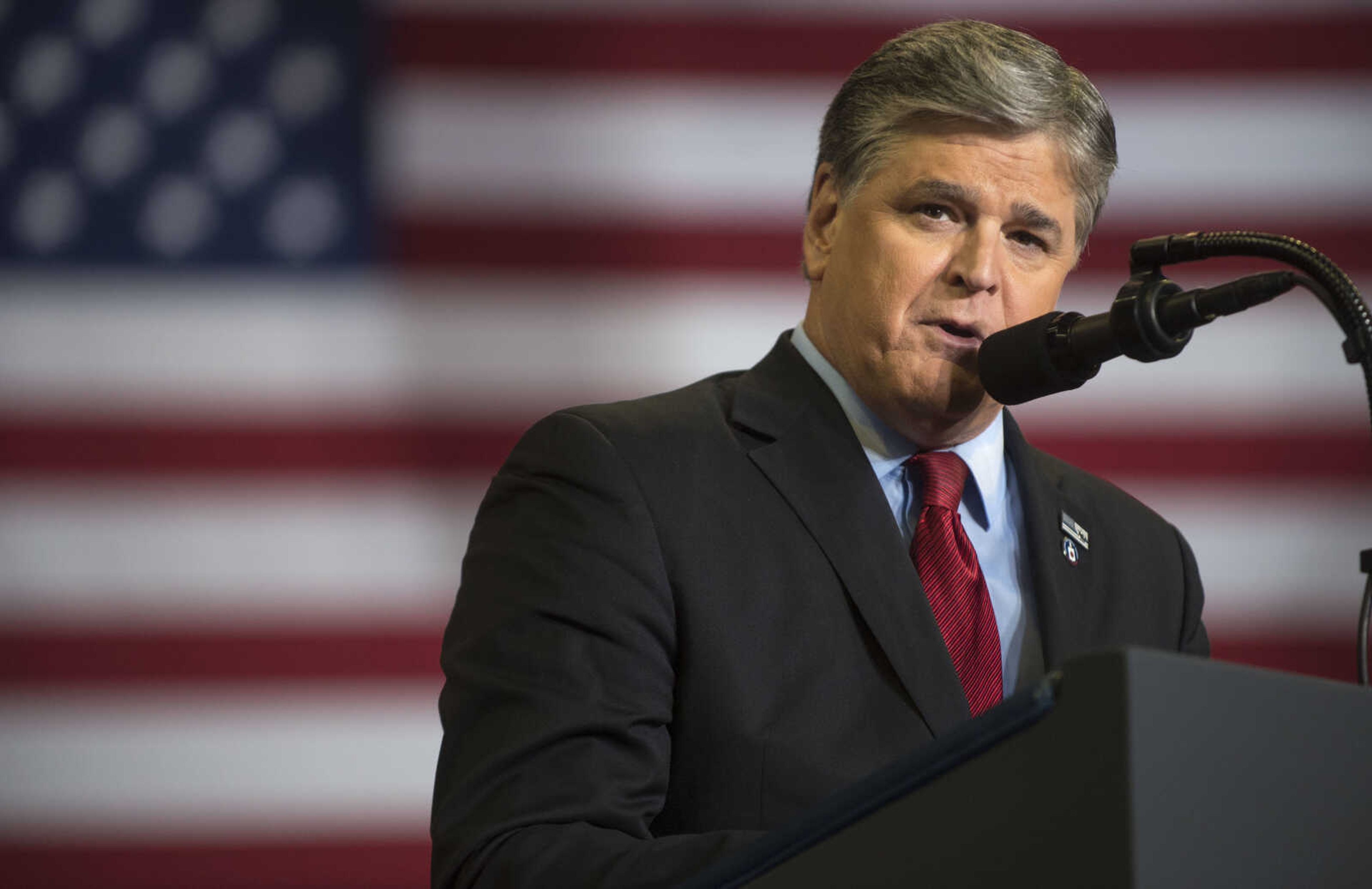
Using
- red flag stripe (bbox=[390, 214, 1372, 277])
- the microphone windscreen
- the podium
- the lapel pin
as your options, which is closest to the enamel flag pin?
the lapel pin

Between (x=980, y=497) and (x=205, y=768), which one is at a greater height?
(x=980, y=497)

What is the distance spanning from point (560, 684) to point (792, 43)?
65.1 inches

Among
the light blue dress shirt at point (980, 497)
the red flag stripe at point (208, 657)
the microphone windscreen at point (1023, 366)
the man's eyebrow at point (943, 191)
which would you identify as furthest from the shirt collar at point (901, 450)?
the red flag stripe at point (208, 657)

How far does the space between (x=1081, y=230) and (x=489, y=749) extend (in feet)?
3.04

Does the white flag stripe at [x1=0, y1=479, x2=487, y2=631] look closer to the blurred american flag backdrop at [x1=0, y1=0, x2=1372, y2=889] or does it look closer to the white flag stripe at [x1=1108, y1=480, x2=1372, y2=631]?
the blurred american flag backdrop at [x1=0, y1=0, x2=1372, y2=889]

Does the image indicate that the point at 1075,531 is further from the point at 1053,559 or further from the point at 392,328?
the point at 392,328

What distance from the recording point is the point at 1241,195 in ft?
8.50

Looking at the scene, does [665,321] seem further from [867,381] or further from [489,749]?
[489,749]

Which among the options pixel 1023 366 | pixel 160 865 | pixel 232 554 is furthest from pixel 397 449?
pixel 1023 366

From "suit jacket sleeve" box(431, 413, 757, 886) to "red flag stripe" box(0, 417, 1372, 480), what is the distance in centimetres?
100

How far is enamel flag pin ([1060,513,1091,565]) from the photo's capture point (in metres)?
1.58

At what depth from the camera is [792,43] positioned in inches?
102

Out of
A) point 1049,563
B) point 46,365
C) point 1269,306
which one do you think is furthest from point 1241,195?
point 46,365

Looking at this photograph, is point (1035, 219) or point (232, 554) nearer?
point (1035, 219)
